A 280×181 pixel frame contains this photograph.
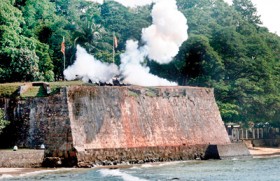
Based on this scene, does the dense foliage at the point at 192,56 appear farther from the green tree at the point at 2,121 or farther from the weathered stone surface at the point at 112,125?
the weathered stone surface at the point at 112,125

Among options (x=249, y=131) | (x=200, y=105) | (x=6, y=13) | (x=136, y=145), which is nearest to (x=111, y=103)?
(x=136, y=145)

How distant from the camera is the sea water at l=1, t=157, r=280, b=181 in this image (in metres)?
31.6

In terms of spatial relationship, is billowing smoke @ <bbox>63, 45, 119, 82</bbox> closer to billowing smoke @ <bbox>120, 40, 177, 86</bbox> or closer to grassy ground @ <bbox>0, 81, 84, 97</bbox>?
billowing smoke @ <bbox>120, 40, 177, 86</bbox>

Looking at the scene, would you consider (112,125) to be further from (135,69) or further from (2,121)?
(135,69)

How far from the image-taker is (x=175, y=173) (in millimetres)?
34281

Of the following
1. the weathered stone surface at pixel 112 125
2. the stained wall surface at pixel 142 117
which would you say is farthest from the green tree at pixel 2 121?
the stained wall surface at pixel 142 117

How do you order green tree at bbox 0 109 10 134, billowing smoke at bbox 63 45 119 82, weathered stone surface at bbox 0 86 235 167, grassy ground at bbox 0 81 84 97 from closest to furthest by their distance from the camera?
weathered stone surface at bbox 0 86 235 167 < green tree at bbox 0 109 10 134 < grassy ground at bbox 0 81 84 97 < billowing smoke at bbox 63 45 119 82

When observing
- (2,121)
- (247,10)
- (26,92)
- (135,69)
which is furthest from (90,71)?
(247,10)

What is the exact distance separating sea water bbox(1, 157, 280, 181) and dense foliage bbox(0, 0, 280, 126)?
19.4 meters

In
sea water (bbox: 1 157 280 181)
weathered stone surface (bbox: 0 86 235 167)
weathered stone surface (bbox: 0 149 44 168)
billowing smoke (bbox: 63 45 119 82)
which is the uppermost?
billowing smoke (bbox: 63 45 119 82)

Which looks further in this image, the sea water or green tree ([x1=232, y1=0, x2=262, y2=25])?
green tree ([x1=232, y1=0, x2=262, y2=25])

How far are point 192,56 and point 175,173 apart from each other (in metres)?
31.1

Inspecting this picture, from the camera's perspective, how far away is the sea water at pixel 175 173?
3164 centimetres

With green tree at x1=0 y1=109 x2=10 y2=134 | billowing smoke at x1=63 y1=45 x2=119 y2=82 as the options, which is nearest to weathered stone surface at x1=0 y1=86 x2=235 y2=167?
green tree at x1=0 y1=109 x2=10 y2=134
